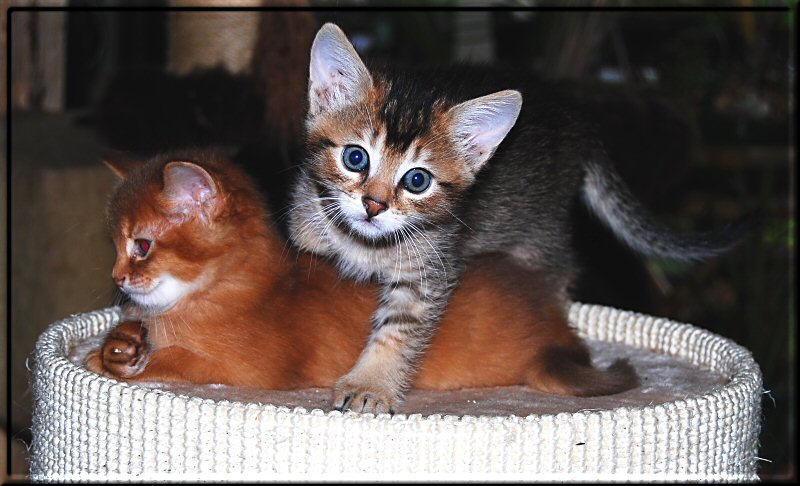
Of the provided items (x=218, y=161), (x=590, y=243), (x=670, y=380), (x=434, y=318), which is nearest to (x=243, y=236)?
(x=218, y=161)

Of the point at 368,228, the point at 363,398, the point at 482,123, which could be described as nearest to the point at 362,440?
the point at 363,398

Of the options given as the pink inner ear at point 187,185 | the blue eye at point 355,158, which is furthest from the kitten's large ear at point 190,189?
the blue eye at point 355,158

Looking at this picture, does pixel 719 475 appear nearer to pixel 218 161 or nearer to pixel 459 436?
pixel 459 436

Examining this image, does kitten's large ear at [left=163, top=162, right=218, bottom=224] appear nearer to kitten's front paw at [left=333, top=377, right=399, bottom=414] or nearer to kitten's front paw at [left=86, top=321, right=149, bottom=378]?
kitten's front paw at [left=86, top=321, right=149, bottom=378]

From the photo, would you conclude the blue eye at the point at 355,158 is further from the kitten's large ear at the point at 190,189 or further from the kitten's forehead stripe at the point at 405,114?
the kitten's large ear at the point at 190,189

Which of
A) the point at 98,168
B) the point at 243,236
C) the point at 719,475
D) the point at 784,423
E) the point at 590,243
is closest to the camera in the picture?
the point at 719,475

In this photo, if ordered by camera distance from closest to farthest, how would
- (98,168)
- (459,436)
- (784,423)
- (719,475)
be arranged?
1. (459,436)
2. (719,475)
3. (98,168)
4. (784,423)
